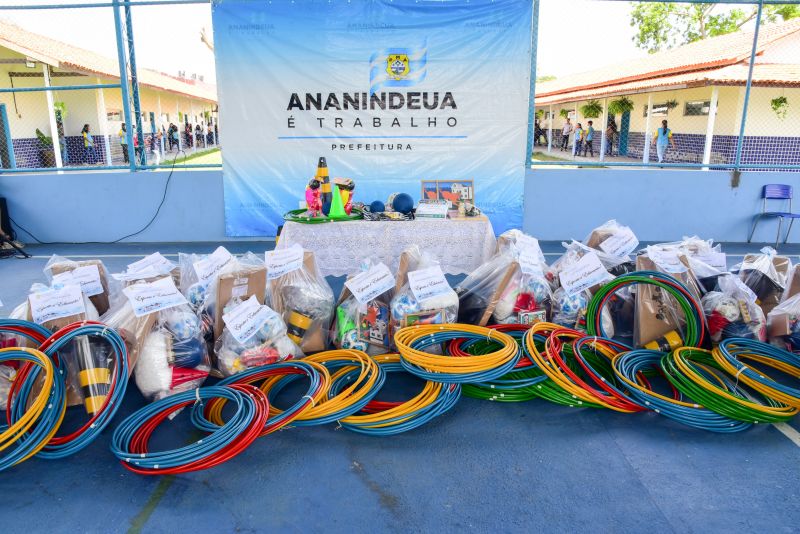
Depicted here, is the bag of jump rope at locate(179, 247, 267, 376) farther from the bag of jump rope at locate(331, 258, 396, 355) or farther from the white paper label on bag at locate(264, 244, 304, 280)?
the bag of jump rope at locate(331, 258, 396, 355)

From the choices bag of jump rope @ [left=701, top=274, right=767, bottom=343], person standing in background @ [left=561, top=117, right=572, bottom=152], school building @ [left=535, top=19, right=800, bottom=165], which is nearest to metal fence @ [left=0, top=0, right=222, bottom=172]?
bag of jump rope @ [left=701, top=274, right=767, bottom=343]

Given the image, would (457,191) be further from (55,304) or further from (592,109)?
(592,109)

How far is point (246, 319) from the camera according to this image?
2906 mm

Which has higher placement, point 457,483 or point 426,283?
point 426,283

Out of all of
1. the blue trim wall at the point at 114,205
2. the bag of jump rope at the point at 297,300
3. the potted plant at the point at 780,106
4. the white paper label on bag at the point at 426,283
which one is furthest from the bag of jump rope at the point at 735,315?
the potted plant at the point at 780,106

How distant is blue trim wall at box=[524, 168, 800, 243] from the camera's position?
259 inches

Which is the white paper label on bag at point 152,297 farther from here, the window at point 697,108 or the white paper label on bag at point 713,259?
the window at point 697,108

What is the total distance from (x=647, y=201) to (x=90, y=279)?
5.99 m

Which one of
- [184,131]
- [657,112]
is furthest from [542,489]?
[184,131]

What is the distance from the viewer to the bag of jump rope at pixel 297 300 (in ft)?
10.9

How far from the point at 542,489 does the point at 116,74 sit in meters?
16.3

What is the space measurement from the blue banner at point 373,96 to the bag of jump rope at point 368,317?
294cm

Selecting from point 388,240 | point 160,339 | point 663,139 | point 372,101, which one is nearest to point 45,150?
point 372,101

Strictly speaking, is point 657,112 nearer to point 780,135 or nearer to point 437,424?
point 780,135
